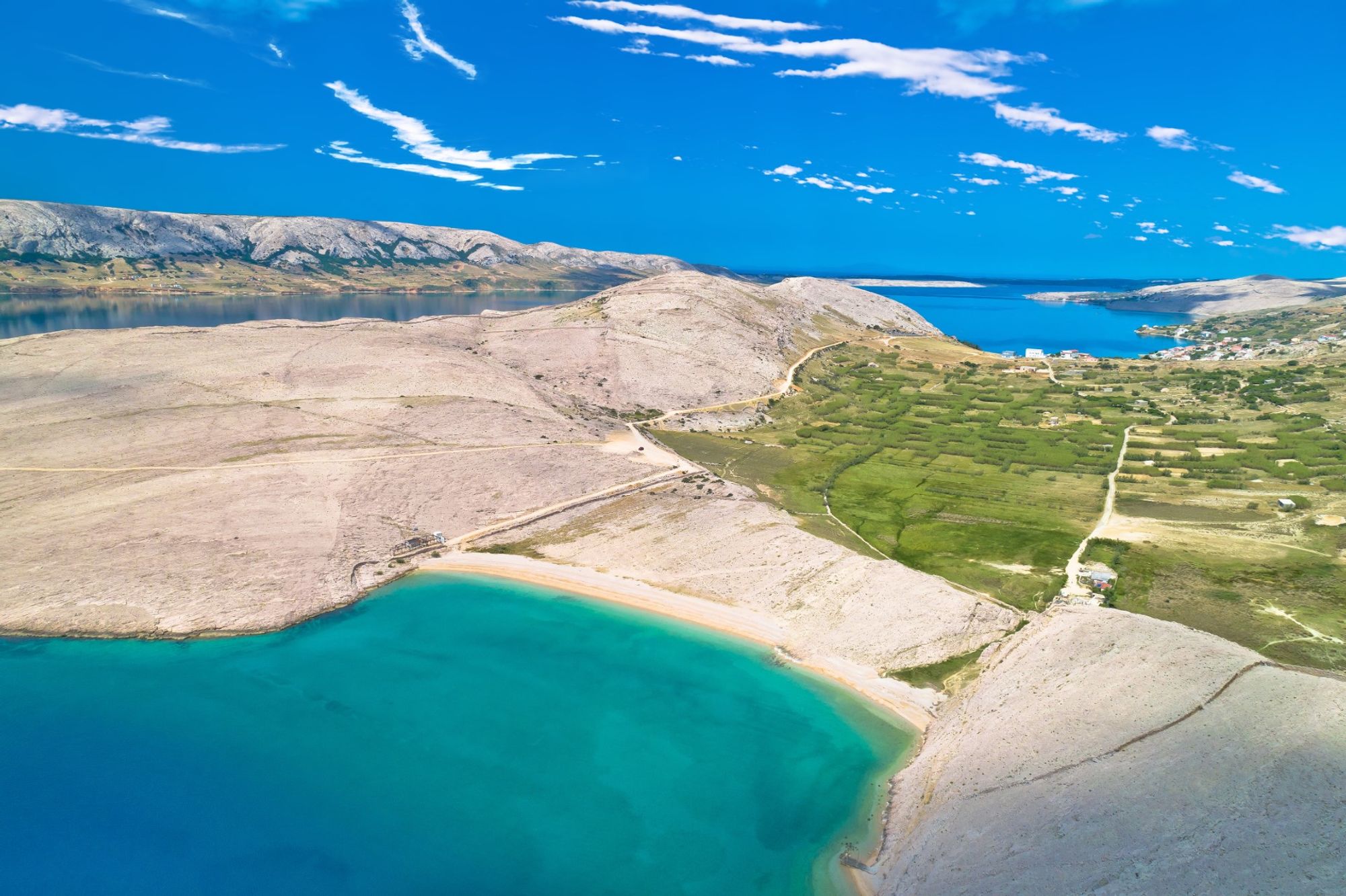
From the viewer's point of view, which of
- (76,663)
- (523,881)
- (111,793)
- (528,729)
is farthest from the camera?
(76,663)

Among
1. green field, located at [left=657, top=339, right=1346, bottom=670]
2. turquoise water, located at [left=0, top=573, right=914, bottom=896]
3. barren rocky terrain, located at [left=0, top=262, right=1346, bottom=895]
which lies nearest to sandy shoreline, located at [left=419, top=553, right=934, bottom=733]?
barren rocky terrain, located at [left=0, top=262, right=1346, bottom=895]

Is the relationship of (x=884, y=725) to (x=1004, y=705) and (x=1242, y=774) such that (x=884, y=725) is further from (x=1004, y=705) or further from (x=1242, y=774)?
(x=1242, y=774)

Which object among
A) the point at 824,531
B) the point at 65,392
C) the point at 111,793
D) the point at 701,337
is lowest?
the point at 111,793

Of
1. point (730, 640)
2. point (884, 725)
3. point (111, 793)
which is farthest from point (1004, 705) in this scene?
point (111, 793)

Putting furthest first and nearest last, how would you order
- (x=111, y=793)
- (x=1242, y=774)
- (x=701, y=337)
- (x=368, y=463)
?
(x=701, y=337), (x=368, y=463), (x=111, y=793), (x=1242, y=774)

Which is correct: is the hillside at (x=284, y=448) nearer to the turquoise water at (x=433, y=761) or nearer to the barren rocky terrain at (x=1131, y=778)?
the turquoise water at (x=433, y=761)

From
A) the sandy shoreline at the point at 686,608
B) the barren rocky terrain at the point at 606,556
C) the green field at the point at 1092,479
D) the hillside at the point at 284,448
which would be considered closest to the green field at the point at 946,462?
the green field at the point at 1092,479
